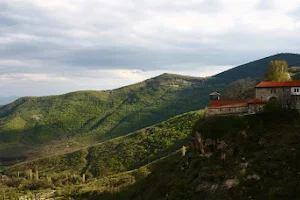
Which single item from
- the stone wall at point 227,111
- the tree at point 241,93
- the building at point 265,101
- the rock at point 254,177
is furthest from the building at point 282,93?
the tree at point 241,93

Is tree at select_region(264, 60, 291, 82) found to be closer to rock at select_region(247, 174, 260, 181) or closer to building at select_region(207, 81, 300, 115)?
building at select_region(207, 81, 300, 115)

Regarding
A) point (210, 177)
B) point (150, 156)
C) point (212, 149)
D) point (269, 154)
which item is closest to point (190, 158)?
point (212, 149)

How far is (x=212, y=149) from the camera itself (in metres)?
70.6

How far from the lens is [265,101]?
232 ft

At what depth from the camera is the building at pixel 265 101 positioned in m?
69.6

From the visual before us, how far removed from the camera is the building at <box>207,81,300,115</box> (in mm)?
69562

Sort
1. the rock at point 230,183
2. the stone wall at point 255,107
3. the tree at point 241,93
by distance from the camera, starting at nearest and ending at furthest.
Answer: the rock at point 230,183 → the stone wall at point 255,107 → the tree at point 241,93

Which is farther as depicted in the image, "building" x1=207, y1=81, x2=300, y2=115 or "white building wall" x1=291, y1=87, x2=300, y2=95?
"building" x1=207, y1=81, x2=300, y2=115

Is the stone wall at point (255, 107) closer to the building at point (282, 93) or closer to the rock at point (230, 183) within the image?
the building at point (282, 93)

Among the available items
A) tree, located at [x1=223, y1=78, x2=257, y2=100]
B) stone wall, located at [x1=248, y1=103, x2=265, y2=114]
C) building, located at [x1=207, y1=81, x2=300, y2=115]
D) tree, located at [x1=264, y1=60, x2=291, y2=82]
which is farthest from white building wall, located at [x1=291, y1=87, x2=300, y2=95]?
tree, located at [x1=223, y1=78, x2=257, y2=100]

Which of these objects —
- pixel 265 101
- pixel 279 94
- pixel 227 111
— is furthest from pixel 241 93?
pixel 265 101

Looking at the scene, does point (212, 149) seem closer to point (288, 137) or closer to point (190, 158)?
point (190, 158)

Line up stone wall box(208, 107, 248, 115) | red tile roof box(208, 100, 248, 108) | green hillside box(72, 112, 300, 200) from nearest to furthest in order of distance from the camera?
1. green hillside box(72, 112, 300, 200)
2. stone wall box(208, 107, 248, 115)
3. red tile roof box(208, 100, 248, 108)

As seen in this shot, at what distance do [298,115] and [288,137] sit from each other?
7754mm
